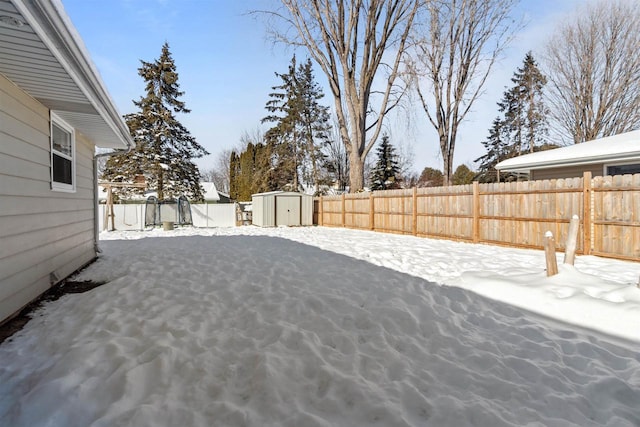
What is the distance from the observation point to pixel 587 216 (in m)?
5.95

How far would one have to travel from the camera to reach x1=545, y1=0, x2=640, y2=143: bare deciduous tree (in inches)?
542

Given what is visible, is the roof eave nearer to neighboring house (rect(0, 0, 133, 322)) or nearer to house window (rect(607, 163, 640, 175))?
house window (rect(607, 163, 640, 175))

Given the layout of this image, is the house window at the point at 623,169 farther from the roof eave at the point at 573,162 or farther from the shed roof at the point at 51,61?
the shed roof at the point at 51,61

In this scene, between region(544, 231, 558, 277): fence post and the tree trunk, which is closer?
region(544, 231, 558, 277): fence post

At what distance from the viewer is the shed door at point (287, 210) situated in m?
14.8

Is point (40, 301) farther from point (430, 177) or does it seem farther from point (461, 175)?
point (430, 177)

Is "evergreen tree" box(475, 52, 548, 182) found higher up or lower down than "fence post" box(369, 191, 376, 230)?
higher up

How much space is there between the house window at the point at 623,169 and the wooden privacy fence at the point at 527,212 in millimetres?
3557

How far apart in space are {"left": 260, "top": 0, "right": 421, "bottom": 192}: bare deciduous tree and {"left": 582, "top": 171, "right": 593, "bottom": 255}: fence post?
8.26 metres

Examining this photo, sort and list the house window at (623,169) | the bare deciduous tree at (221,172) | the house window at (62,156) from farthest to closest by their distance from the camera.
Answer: the bare deciduous tree at (221,172) → the house window at (623,169) → the house window at (62,156)

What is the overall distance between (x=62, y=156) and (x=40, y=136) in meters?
0.88

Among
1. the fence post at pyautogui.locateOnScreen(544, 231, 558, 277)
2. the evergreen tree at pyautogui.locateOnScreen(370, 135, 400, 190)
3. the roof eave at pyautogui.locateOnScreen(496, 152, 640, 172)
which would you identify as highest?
the evergreen tree at pyautogui.locateOnScreen(370, 135, 400, 190)

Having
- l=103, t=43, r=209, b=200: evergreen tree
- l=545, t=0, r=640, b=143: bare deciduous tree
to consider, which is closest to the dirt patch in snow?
l=103, t=43, r=209, b=200: evergreen tree

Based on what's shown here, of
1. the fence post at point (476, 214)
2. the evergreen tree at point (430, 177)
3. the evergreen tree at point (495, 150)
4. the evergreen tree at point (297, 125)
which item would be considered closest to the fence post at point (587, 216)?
the fence post at point (476, 214)
